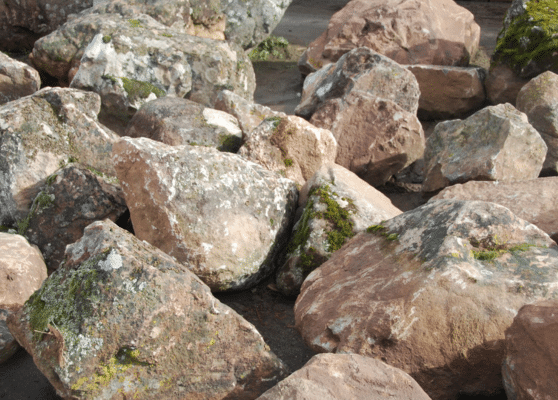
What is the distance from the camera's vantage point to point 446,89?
685 cm

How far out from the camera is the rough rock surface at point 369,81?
5.39 m

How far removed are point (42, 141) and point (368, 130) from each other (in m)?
2.93

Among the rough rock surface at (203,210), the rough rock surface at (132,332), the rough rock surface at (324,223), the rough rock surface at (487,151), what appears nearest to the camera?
the rough rock surface at (132,332)

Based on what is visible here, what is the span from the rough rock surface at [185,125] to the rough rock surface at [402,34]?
3281 mm

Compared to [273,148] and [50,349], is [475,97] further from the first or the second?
[50,349]

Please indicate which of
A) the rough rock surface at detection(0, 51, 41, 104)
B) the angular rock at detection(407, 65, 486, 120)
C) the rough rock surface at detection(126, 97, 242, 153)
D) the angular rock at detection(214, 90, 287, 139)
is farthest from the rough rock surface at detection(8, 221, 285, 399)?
the angular rock at detection(407, 65, 486, 120)

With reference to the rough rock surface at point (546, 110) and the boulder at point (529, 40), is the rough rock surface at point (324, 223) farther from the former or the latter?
the boulder at point (529, 40)

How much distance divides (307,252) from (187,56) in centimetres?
324

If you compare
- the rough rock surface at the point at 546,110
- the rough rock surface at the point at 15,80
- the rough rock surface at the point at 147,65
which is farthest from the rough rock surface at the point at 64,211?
the rough rock surface at the point at 546,110

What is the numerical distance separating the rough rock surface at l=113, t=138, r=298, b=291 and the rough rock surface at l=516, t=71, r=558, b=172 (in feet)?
10.00

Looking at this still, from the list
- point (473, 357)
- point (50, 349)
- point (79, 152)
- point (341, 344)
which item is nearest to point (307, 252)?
point (341, 344)

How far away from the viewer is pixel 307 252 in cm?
374

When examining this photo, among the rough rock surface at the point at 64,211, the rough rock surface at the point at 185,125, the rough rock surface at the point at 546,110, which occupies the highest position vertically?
the rough rock surface at the point at 546,110

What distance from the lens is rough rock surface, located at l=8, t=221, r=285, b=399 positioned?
2467mm
